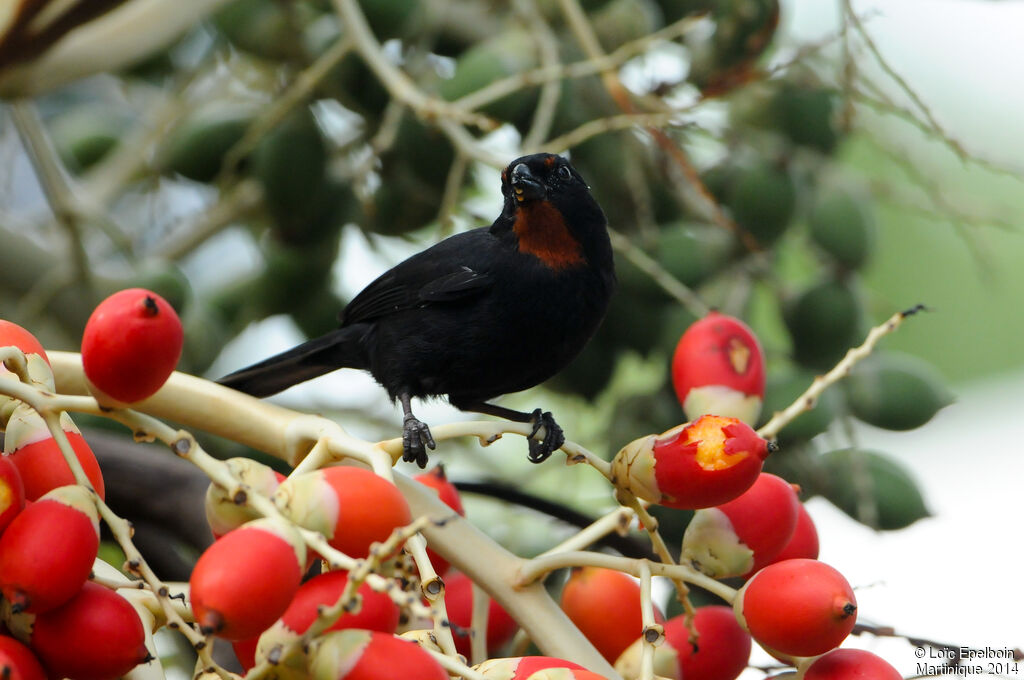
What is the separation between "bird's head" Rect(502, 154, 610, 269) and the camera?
1.88 metres

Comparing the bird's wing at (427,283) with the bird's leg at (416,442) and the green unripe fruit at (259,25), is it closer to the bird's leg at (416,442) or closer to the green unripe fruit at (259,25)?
the bird's leg at (416,442)

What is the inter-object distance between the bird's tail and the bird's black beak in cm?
42

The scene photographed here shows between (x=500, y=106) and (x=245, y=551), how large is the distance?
4.48 feet

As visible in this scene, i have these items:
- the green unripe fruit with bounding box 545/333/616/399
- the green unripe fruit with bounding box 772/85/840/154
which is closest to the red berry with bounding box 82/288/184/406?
the green unripe fruit with bounding box 545/333/616/399

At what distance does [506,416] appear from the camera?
6.67ft

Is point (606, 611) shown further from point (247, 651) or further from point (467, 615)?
point (247, 651)

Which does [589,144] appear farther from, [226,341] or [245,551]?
[245,551]

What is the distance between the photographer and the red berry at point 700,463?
39.2 inches

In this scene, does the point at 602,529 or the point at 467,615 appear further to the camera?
the point at 467,615

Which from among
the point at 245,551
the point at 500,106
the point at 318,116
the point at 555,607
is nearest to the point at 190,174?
the point at 318,116

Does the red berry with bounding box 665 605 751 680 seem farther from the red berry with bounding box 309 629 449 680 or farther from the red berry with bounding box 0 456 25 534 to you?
the red berry with bounding box 0 456 25 534

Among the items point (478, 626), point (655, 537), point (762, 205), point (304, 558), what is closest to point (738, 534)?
point (655, 537)

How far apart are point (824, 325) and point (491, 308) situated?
56cm

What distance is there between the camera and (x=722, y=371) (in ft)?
3.95
